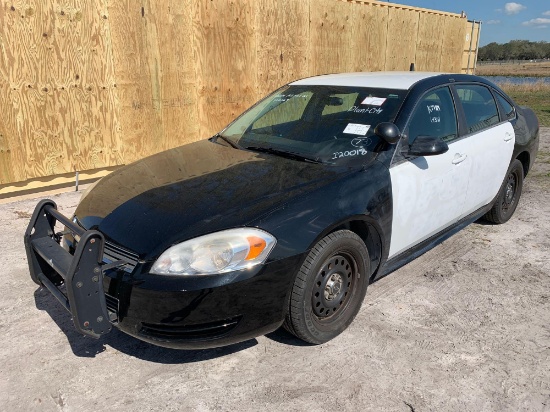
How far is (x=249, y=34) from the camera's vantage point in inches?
285

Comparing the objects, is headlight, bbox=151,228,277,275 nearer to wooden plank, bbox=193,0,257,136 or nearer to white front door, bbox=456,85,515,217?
white front door, bbox=456,85,515,217

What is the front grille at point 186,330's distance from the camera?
239 centimetres

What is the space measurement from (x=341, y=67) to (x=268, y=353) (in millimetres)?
7282

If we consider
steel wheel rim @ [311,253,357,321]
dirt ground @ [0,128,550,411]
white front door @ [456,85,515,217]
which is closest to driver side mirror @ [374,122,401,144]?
steel wheel rim @ [311,253,357,321]

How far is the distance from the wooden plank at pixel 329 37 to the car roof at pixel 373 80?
4455 millimetres

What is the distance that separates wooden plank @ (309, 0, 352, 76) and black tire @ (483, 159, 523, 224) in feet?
15.0

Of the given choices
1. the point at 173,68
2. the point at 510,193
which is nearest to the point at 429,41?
the point at 173,68

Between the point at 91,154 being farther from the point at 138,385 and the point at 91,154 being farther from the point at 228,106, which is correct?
the point at 138,385

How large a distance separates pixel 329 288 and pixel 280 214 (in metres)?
0.62

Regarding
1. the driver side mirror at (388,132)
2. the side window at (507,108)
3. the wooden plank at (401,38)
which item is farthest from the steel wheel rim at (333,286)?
the wooden plank at (401,38)

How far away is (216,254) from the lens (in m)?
2.38

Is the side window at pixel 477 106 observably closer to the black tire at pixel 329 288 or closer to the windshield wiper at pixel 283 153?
the windshield wiper at pixel 283 153

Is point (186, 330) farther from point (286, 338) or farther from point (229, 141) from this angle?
point (229, 141)

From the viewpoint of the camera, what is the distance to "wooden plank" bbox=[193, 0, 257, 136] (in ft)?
22.0
